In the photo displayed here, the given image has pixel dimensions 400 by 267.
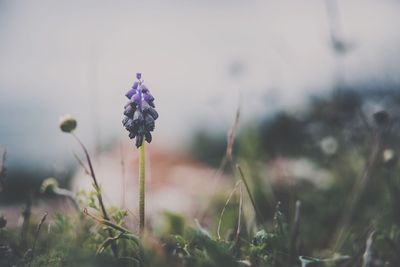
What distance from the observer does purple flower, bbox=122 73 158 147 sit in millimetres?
1518

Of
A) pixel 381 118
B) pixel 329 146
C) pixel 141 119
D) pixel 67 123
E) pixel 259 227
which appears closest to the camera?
pixel 141 119

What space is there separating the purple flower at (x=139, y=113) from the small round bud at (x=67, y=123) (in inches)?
13.8

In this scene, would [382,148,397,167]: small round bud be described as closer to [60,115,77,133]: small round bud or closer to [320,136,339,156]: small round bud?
[320,136,339,156]: small round bud

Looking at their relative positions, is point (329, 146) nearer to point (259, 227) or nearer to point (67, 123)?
point (259, 227)

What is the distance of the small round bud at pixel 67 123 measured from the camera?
187cm

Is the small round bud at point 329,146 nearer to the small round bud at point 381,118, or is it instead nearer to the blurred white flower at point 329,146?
the blurred white flower at point 329,146

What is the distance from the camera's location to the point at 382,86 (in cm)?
398

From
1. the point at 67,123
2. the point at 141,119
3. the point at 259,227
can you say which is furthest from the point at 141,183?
the point at 259,227

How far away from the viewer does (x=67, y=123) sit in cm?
187

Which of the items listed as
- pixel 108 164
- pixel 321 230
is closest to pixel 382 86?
pixel 321 230

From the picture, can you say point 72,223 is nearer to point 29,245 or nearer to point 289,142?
point 29,245

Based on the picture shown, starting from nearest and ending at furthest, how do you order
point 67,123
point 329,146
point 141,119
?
point 141,119 < point 67,123 < point 329,146

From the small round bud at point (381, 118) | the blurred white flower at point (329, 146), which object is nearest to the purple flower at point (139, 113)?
the small round bud at point (381, 118)

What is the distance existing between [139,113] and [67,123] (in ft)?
1.50
